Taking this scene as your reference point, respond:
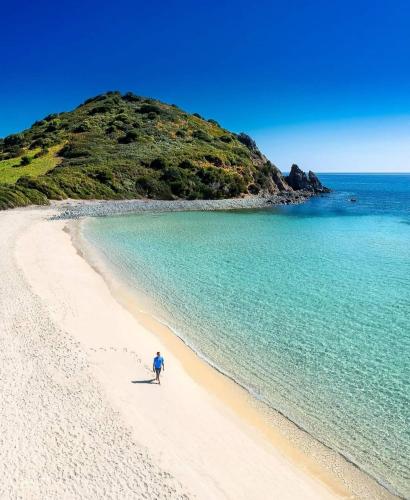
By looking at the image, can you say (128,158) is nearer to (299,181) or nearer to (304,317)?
(299,181)

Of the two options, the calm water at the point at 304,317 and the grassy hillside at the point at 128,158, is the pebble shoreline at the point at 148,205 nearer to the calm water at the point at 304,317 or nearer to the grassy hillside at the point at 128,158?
the grassy hillside at the point at 128,158

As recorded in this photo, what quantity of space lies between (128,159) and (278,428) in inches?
2490

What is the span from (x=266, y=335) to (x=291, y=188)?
3077 inches

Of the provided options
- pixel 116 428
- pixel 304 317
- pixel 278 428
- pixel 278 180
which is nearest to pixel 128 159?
pixel 278 180

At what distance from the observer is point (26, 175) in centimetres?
5688

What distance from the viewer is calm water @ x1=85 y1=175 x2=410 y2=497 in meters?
11.2

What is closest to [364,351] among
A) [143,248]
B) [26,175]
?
[143,248]

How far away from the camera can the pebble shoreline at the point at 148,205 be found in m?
49.4

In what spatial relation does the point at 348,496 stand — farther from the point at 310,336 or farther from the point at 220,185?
the point at 220,185

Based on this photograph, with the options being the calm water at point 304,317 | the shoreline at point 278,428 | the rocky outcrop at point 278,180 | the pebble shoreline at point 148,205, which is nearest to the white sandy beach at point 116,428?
the shoreline at point 278,428

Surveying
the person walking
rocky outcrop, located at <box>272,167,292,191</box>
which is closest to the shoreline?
the person walking

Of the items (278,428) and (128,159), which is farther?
(128,159)

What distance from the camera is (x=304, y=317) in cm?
1800

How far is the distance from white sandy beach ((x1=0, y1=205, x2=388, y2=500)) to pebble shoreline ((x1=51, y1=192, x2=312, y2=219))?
3259cm
